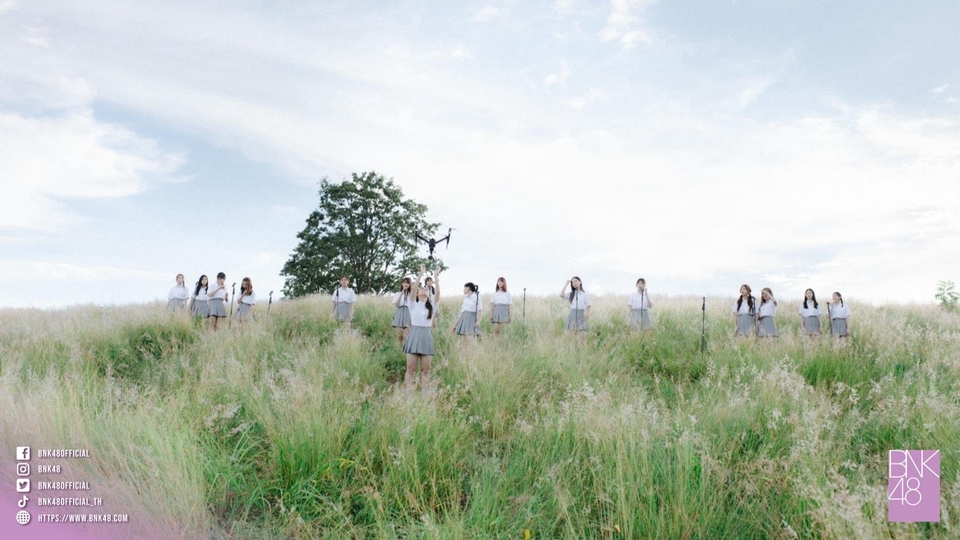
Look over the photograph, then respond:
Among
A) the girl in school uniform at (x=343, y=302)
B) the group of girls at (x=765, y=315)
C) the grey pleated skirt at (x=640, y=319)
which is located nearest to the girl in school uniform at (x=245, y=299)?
the girl in school uniform at (x=343, y=302)

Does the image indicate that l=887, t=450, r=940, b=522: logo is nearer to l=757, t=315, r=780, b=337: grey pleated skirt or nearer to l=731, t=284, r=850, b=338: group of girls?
l=731, t=284, r=850, b=338: group of girls

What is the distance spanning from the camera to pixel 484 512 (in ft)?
14.4

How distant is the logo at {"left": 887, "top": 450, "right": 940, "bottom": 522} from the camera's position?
13.6 ft

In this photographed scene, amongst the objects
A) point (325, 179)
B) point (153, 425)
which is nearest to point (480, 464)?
point (153, 425)

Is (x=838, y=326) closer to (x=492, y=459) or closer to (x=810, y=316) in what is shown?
(x=810, y=316)

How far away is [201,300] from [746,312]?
1443 centimetres

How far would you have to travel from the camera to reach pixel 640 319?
47.9ft

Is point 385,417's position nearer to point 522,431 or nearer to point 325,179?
point 522,431

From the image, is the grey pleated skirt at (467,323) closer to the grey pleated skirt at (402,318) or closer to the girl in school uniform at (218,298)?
the grey pleated skirt at (402,318)

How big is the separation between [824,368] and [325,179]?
2816 centimetres

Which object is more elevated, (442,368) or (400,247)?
(400,247)

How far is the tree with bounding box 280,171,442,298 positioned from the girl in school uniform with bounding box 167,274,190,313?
39.1ft

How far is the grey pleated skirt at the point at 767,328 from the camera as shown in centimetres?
1377

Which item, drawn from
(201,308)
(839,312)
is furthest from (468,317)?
(839,312)
